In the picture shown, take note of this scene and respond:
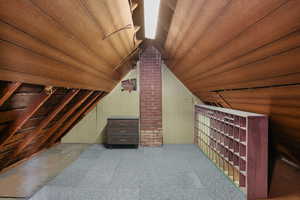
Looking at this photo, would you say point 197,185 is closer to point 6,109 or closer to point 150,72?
point 6,109

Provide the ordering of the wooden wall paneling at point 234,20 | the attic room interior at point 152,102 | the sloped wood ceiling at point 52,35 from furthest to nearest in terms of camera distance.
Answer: the attic room interior at point 152,102, the wooden wall paneling at point 234,20, the sloped wood ceiling at point 52,35

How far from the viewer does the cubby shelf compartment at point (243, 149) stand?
275cm

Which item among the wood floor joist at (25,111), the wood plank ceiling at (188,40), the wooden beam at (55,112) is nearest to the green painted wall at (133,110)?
the wood floor joist at (25,111)

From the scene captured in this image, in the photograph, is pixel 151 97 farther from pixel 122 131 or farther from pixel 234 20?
pixel 234 20

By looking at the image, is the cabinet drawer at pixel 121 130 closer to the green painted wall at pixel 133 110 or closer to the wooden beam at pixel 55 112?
the green painted wall at pixel 133 110

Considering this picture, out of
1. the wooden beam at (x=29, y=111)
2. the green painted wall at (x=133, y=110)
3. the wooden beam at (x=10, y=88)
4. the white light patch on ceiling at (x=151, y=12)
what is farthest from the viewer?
the green painted wall at (x=133, y=110)

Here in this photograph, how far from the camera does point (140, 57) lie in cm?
577

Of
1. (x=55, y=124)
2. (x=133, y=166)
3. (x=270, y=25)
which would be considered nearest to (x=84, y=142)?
(x=55, y=124)

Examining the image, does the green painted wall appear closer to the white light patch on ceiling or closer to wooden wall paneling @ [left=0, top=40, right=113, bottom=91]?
the white light patch on ceiling

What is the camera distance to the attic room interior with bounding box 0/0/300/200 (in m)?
1.39

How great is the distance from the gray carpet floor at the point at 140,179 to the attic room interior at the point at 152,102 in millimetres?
22

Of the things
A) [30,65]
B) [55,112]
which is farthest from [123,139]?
[30,65]

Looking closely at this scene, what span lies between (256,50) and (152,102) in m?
4.31

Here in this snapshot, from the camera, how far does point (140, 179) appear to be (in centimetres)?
346
